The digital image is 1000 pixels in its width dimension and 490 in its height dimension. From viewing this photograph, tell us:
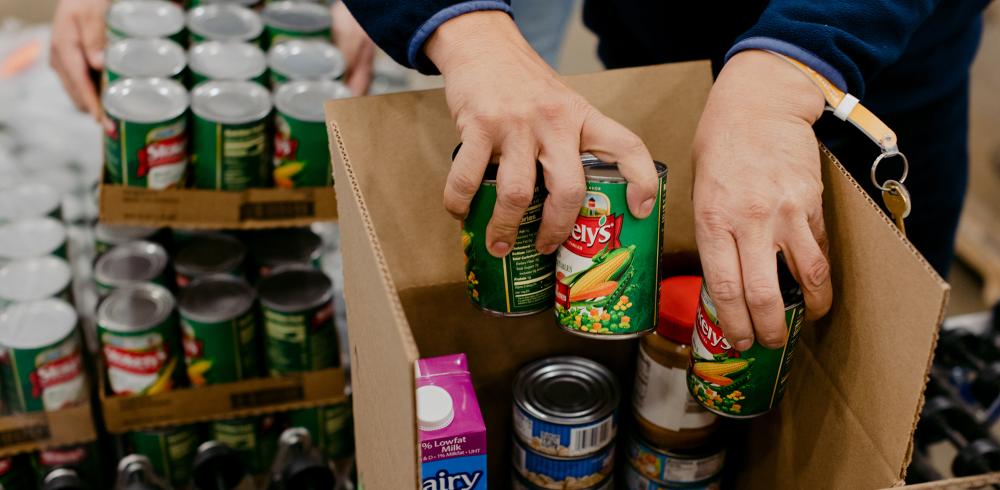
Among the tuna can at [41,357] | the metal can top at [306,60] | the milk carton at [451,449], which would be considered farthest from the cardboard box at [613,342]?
the tuna can at [41,357]

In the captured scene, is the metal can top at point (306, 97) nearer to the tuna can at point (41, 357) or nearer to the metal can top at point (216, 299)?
the metal can top at point (216, 299)

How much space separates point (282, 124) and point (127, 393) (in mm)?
524

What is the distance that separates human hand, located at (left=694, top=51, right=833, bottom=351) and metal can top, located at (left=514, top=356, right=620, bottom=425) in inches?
11.2

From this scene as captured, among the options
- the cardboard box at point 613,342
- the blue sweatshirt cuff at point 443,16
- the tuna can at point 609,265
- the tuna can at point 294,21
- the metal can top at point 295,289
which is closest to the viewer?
the cardboard box at point 613,342

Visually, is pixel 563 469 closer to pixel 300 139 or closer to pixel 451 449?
pixel 451 449

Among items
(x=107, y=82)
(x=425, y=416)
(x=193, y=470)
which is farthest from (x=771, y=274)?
(x=107, y=82)

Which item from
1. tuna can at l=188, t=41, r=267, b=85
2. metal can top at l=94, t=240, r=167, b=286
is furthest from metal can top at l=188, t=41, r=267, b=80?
metal can top at l=94, t=240, r=167, b=286

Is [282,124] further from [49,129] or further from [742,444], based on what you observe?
[49,129]

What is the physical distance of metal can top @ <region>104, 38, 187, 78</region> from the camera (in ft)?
5.17

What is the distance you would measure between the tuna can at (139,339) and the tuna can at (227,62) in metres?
0.38

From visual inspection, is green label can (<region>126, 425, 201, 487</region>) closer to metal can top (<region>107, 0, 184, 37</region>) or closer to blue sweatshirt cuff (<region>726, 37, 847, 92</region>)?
metal can top (<region>107, 0, 184, 37</region>)

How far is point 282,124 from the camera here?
148cm

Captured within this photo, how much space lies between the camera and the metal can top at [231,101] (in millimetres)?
1452

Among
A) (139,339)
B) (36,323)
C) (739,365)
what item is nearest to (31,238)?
(36,323)
